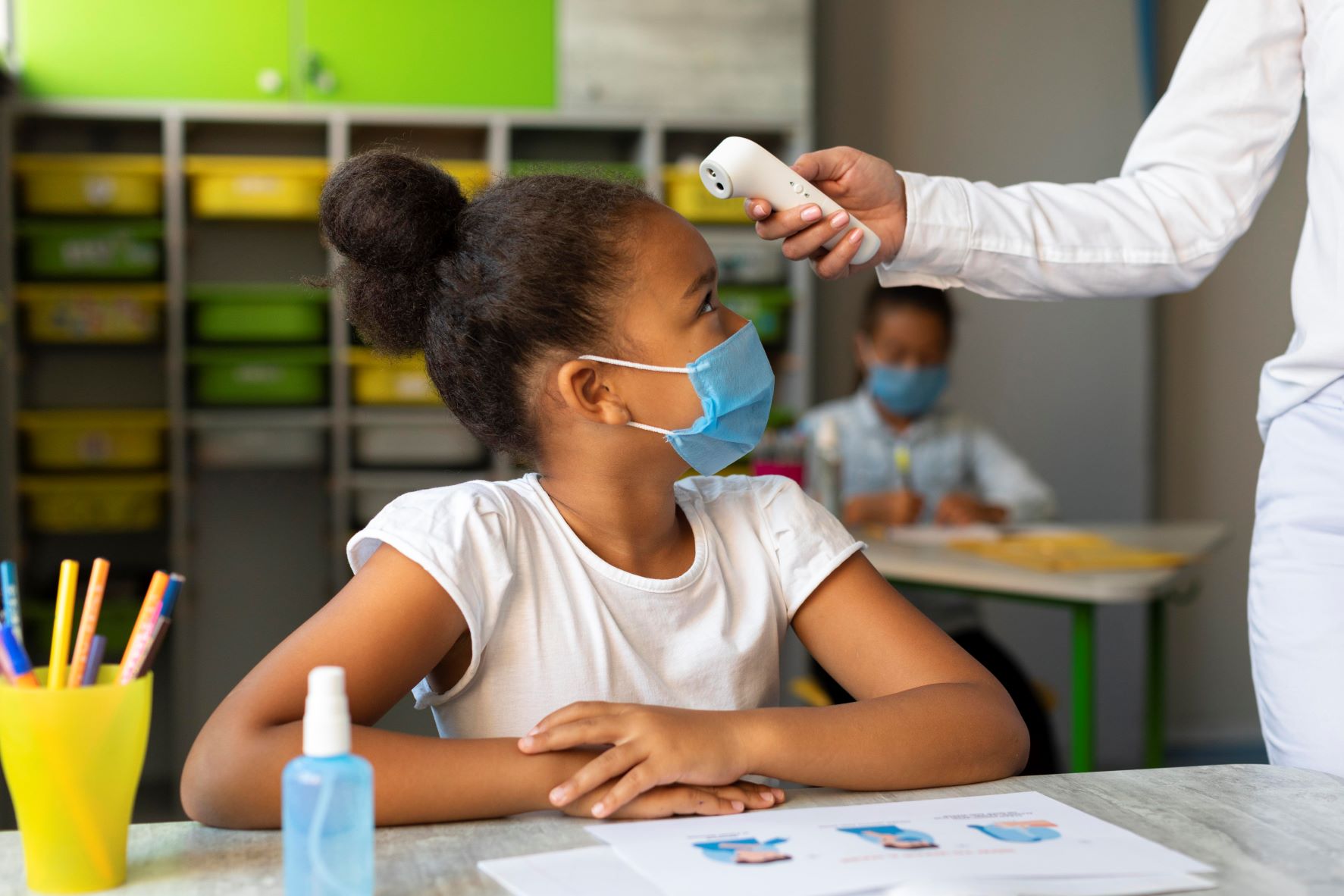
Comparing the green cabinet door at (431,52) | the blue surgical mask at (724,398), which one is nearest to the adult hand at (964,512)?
the green cabinet door at (431,52)

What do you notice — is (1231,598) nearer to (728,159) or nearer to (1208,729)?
(1208,729)

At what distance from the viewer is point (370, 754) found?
32.6 inches

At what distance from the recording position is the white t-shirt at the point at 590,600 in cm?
102

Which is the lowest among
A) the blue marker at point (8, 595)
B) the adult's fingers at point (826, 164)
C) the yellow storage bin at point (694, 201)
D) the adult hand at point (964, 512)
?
the adult hand at point (964, 512)

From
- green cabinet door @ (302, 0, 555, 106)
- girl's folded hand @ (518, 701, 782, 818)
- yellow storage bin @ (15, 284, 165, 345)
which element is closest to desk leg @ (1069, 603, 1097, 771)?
girl's folded hand @ (518, 701, 782, 818)

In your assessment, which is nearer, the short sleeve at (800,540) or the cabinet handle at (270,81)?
the short sleeve at (800,540)

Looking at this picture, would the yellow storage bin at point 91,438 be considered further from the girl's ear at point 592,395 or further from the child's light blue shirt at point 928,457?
the girl's ear at point 592,395

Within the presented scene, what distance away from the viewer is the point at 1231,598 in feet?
13.1

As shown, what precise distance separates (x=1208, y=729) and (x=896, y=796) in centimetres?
361

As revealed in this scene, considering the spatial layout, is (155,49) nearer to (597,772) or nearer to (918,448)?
(918,448)

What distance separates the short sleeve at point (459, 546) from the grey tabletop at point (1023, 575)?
1.01 meters

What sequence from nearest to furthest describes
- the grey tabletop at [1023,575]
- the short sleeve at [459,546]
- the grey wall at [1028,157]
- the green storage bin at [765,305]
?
1. the short sleeve at [459,546]
2. the grey tabletop at [1023,575]
3. the green storage bin at [765,305]
4. the grey wall at [1028,157]

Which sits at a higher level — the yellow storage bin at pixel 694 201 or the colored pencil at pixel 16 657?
the yellow storage bin at pixel 694 201

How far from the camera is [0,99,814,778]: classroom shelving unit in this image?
3.33 meters
